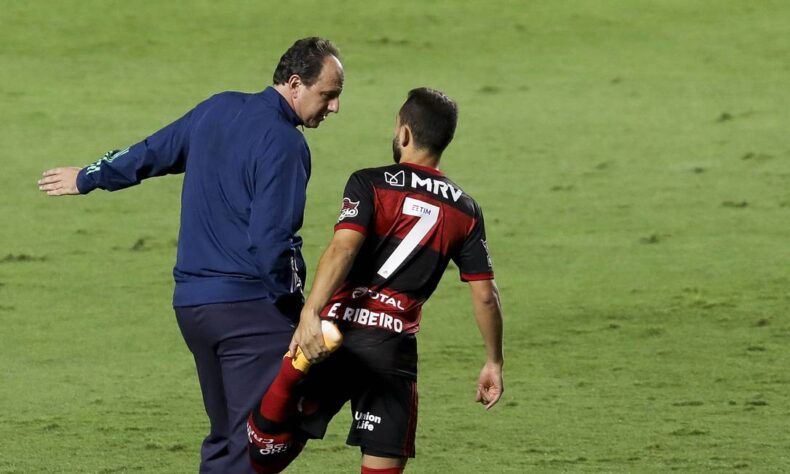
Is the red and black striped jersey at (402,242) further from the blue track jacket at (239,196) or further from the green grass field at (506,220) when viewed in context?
the green grass field at (506,220)

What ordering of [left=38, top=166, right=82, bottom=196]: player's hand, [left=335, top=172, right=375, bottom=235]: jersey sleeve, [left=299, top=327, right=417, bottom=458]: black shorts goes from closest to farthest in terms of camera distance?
[left=335, top=172, right=375, bottom=235]: jersey sleeve, [left=299, top=327, right=417, bottom=458]: black shorts, [left=38, top=166, right=82, bottom=196]: player's hand

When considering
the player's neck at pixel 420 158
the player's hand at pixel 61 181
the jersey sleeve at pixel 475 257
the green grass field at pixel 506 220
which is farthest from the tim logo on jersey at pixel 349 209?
the green grass field at pixel 506 220

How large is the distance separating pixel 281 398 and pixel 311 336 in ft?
1.13

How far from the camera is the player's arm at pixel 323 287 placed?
4.56 meters

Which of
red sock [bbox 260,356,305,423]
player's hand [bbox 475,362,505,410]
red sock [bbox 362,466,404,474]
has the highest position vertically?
red sock [bbox 260,356,305,423]

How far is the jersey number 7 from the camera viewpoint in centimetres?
480

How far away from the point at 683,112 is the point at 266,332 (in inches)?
528

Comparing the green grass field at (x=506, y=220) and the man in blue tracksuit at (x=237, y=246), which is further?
the green grass field at (x=506, y=220)

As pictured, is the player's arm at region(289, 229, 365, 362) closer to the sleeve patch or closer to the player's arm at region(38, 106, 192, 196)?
the sleeve patch

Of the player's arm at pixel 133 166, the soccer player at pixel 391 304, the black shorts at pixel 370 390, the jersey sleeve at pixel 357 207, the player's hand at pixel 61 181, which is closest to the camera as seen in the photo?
the jersey sleeve at pixel 357 207

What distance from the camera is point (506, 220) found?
43.7 feet

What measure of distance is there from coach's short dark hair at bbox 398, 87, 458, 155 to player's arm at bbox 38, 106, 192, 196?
760 millimetres

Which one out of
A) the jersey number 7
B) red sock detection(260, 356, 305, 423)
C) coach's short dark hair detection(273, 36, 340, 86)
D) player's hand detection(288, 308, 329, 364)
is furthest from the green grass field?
coach's short dark hair detection(273, 36, 340, 86)

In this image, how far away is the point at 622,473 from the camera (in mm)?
6543
